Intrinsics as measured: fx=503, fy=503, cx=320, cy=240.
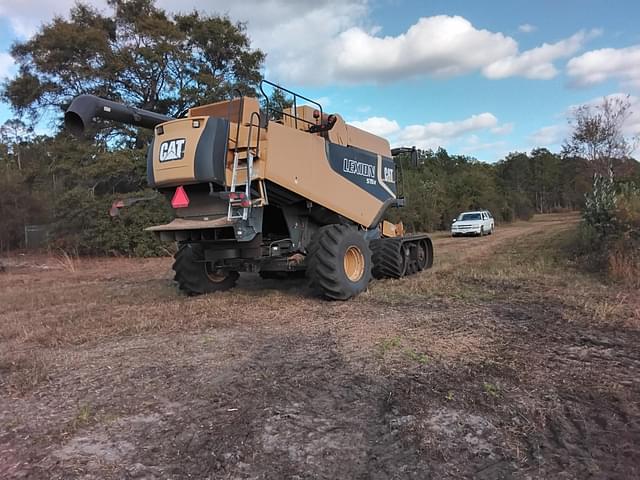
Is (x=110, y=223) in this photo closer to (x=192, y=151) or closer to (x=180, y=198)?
(x=180, y=198)

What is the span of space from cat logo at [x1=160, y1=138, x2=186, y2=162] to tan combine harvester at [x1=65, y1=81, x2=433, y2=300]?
0.02m

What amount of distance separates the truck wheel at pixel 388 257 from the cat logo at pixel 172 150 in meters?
4.40

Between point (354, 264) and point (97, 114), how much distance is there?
4.66 metres

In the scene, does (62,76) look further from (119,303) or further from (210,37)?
(119,303)

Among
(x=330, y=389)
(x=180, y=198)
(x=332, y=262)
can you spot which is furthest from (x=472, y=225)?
(x=330, y=389)

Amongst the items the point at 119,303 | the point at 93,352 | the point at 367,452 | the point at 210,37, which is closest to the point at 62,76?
the point at 210,37

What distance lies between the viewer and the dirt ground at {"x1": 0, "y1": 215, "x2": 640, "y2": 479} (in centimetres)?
304

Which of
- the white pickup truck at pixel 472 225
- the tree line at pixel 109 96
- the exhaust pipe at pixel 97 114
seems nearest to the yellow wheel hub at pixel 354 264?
the exhaust pipe at pixel 97 114

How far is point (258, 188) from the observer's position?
23.9 ft

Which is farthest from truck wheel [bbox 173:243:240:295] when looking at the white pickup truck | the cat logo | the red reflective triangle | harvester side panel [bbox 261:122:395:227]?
the white pickup truck

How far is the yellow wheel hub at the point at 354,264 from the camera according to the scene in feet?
27.8

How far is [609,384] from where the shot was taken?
161 inches

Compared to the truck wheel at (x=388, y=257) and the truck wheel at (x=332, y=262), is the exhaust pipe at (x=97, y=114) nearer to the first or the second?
the truck wheel at (x=332, y=262)

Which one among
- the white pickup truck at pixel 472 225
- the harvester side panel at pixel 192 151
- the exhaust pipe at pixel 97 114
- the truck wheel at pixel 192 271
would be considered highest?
the exhaust pipe at pixel 97 114
